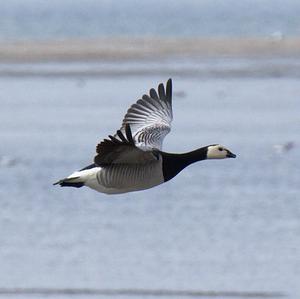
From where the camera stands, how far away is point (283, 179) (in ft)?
72.7

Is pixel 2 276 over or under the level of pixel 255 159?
under

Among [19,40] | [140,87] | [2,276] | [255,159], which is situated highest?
[19,40]

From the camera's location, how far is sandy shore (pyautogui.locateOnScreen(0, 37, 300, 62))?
142 feet

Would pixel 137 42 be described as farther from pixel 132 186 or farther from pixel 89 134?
pixel 132 186

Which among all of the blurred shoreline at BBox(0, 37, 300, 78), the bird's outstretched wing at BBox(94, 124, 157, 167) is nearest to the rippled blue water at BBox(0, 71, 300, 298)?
the bird's outstretched wing at BBox(94, 124, 157, 167)

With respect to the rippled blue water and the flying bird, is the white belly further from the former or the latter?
the rippled blue water

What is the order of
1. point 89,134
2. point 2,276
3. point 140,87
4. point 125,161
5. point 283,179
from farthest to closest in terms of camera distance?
1. point 140,87
2. point 89,134
3. point 283,179
4. point 2,276
5. point 125,161

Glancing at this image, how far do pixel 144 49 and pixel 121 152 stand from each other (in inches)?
1311

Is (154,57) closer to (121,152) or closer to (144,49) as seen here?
(144,49)

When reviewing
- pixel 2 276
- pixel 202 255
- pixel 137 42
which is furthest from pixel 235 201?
pixel 137 42

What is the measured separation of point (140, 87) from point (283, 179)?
12.5 metres

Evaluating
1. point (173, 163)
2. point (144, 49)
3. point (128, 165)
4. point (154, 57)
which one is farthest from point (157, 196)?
point (144, 49)

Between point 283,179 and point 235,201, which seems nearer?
point 235,201

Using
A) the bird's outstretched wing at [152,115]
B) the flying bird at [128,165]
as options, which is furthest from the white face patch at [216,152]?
the bird's outstretched wing at [152,115]
